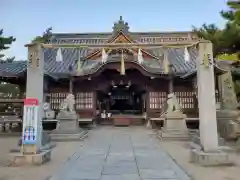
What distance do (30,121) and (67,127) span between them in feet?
19.8

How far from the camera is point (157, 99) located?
19.8 meters

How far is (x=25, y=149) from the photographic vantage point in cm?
733

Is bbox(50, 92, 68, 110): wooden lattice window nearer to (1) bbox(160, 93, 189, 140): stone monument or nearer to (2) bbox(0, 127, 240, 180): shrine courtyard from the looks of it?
(1) bbox(160, 93, 189, 140): stone monument

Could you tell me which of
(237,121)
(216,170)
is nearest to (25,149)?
(216,170)

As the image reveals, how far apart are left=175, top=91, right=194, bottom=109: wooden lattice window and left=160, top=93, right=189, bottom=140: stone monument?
20.0 ft

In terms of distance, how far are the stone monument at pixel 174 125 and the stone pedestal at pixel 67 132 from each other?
4.19 metres

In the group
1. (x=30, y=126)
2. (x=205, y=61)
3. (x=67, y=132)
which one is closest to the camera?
(x=30, y=126)

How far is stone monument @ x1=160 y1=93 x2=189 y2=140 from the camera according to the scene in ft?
41.5

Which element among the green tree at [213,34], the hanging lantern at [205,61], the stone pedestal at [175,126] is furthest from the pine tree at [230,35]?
the hanging lantern at [205,61]

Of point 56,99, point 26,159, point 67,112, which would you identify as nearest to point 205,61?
point 26,159

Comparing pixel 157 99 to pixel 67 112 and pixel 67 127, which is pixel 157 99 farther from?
pixel 67 127

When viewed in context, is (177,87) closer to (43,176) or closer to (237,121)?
(237,121)

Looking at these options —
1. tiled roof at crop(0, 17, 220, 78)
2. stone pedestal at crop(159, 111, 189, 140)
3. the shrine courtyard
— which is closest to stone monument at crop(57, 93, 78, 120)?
tiled roof at crop(0, 17, 220, 78)

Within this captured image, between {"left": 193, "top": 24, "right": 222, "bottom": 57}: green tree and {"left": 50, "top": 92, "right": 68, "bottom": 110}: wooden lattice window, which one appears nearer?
{"left": 193, "top": 24, "right": 222, "bottom": 57}: green tree
